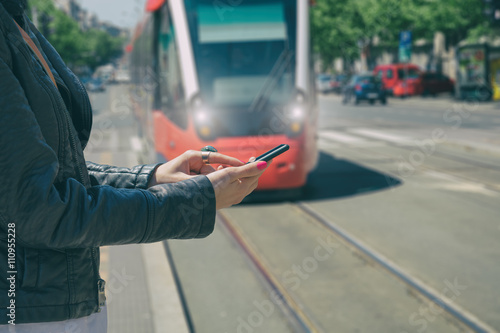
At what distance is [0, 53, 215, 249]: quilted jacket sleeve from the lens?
113cm

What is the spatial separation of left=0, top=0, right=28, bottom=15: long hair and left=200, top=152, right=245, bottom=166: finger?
1.76ft

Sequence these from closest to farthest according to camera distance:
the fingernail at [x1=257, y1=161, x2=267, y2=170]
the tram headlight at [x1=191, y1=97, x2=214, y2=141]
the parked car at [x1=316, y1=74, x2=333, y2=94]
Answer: the fingernail at [x1=257, y1=161, x2=267, y2=170] → the tram headlight at [x1=191, y1=97, x2=214, y2=141] → the parked car at [x1=316, y1=74, x2=333, y2=94]

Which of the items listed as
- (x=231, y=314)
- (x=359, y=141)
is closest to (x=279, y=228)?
(x=231, y=314)

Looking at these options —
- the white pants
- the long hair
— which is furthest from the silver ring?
the long hair

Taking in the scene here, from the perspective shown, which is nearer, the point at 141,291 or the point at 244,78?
the point at 141,291

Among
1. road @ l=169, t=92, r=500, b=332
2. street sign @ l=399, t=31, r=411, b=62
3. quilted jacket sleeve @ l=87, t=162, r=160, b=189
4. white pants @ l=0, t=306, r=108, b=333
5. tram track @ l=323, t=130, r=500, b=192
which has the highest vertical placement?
quilted jacket sleeve @ l=87, t=162, r=160, b=189

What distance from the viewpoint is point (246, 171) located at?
1375 mm

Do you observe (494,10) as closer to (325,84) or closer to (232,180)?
(232,180)

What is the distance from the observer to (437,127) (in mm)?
17719

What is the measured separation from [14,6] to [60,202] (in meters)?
0.44

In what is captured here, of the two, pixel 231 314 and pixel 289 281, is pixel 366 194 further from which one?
pixel 231 314

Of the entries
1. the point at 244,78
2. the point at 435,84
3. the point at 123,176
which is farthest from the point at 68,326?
the point at 435,84

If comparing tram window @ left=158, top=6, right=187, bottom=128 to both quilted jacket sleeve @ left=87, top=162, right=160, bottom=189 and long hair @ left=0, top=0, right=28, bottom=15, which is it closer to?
quilted jacket sleeve @ left=87, top=162, right=160, bottom=189

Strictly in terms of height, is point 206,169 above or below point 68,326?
above
